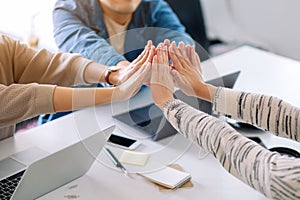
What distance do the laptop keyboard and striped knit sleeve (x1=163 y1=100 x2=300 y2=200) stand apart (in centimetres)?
38

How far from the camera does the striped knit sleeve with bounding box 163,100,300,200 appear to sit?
0.83m

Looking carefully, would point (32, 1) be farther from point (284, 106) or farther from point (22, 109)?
point (284, 106)

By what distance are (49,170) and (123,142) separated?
257 millimetres

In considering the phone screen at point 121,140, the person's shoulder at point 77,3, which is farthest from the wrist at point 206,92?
the person's shoulder at point 77,3

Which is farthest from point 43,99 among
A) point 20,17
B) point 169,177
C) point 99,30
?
point 20,17

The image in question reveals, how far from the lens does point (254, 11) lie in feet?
9.27

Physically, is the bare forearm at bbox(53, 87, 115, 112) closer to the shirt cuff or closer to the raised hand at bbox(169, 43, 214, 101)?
the shirt cuff

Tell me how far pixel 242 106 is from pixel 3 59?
57 centimetres

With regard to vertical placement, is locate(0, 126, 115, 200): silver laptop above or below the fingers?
below

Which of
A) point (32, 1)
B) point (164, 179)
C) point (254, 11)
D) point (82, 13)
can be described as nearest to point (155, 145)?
point (164, 179)

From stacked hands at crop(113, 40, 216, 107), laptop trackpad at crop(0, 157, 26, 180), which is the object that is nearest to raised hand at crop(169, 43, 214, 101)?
stacked hands at crop(113, 40, 216, 107)

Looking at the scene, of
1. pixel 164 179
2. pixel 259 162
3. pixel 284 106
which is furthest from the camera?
pixel 164 179

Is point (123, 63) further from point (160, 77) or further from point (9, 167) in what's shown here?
point (9, 167)

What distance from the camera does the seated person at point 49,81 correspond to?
103cm
